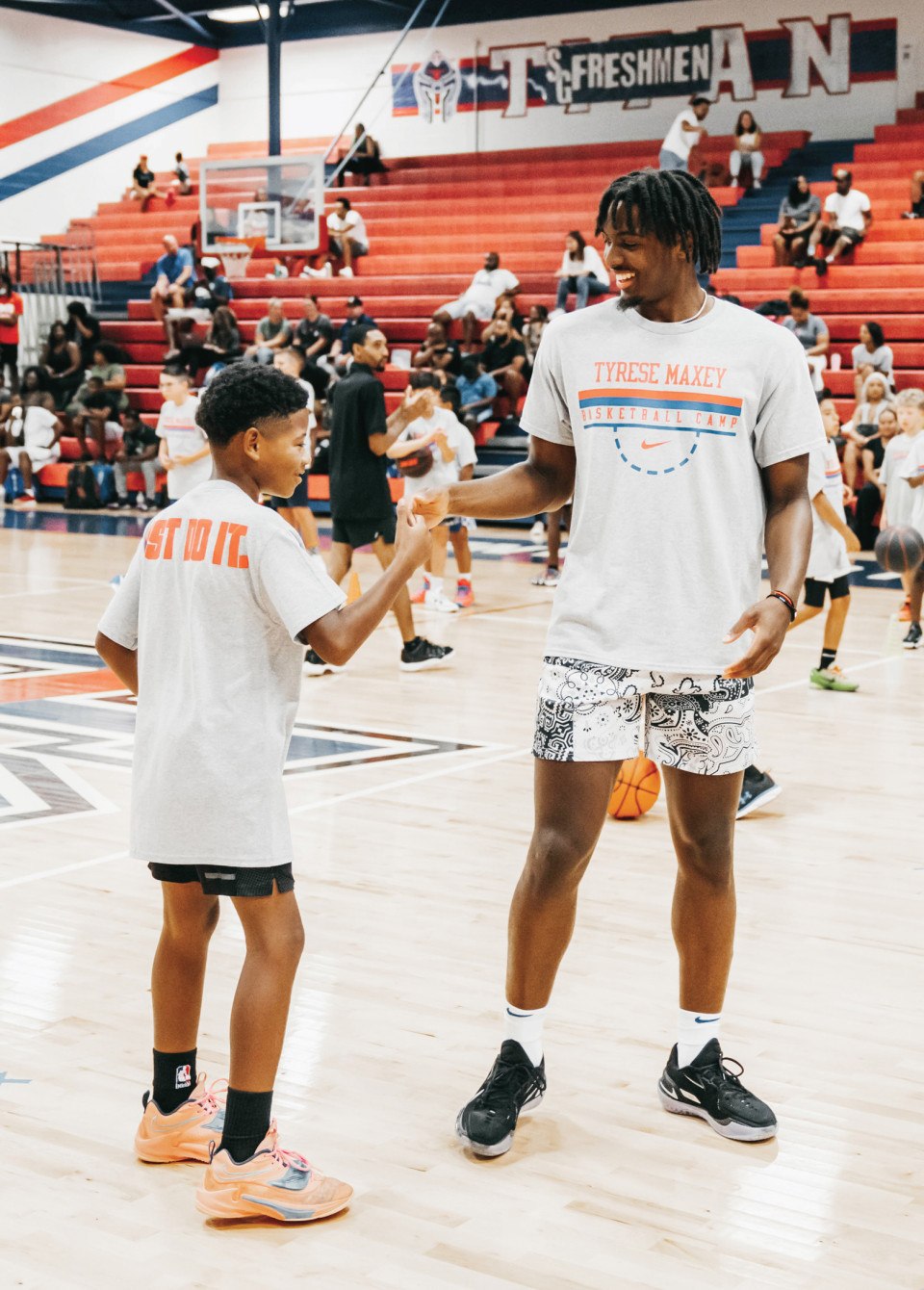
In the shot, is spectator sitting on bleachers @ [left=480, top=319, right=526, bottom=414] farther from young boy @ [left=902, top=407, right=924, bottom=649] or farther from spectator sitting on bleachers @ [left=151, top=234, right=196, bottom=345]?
young boy @ [left=902, top=407, right=924, bottom=649]

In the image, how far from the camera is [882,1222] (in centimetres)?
277

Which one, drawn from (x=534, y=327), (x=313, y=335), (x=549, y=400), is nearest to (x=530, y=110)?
(x=313, y=335)

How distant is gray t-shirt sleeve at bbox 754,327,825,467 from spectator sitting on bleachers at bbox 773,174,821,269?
1538cm

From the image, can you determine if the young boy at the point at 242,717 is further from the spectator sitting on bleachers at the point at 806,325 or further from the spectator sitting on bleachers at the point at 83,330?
the spectator sitting on bleachers at the point at 83,330

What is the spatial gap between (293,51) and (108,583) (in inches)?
689

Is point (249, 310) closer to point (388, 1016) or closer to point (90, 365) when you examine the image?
point (90, 365)

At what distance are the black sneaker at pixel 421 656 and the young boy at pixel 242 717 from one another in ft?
18.9

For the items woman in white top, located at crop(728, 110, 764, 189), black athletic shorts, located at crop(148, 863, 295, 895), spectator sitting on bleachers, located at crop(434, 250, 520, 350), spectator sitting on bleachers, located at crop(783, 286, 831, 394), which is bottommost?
black athletic shorts, located at crop(148, 863, 295, 895)

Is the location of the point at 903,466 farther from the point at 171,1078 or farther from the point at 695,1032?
the point at 171,1078

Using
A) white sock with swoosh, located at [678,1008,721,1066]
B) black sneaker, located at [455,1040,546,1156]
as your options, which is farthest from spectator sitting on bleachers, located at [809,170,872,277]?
black sneaker, located at [455,1040,546,1156]

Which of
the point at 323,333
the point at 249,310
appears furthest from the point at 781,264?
the point at 249,310

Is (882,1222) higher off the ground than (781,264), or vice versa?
(781,264)

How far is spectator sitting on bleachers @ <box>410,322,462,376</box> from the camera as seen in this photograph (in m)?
17.1

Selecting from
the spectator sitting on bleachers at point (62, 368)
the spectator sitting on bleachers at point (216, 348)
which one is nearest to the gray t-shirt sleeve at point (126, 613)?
the spectator sitting on bleachers at point (216, 348)
